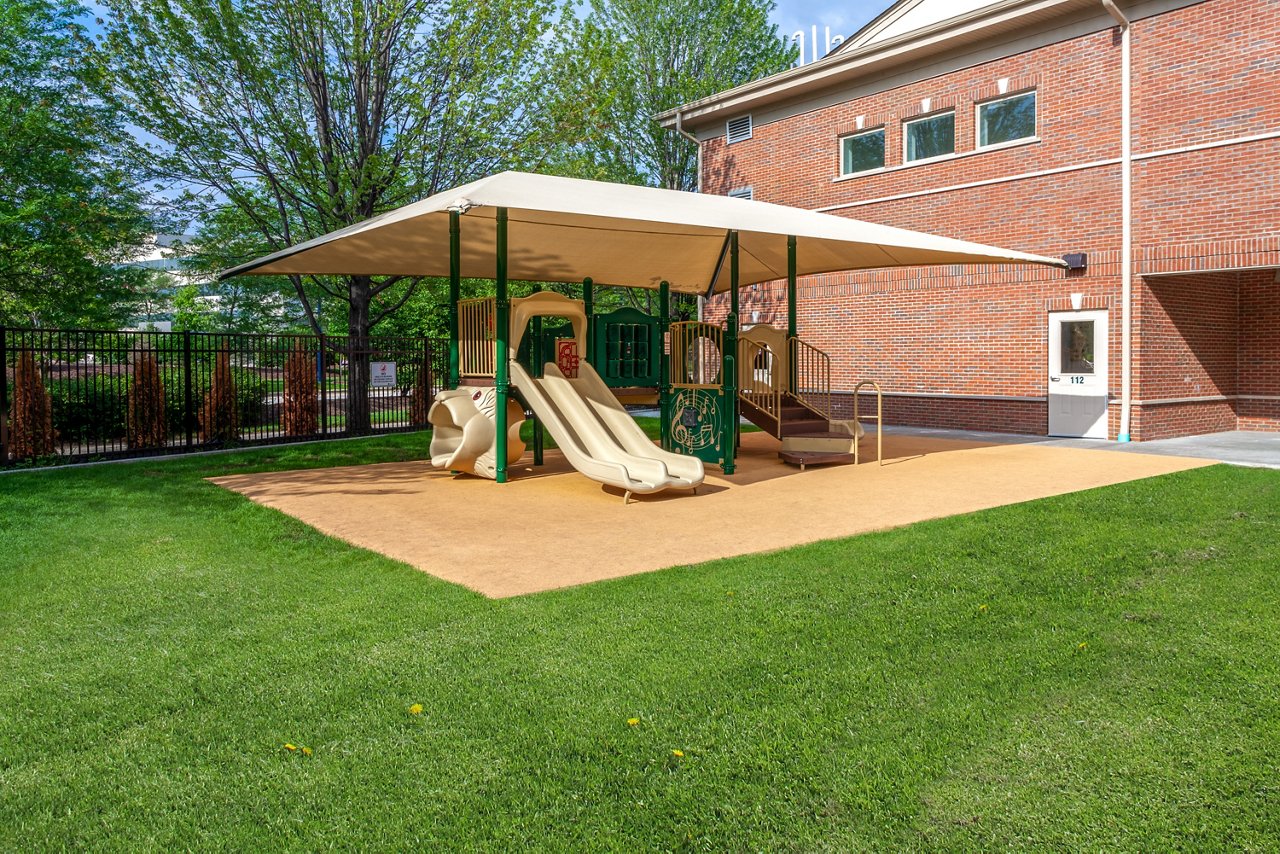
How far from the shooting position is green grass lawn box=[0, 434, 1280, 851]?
110 inches

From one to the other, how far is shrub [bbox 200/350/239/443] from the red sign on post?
21.9 ft

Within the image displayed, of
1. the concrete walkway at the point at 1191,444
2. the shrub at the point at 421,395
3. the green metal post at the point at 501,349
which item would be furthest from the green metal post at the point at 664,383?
the shrub at the point at 421,395

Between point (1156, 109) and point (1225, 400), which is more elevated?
→ point (1156, 109)

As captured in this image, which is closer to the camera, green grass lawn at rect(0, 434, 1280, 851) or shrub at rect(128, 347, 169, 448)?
green grass lawn at rect(0, 434, 1280, 851)

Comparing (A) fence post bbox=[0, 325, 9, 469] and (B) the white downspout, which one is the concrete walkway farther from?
(A) fence post bbox=[0, 325, 9, 469]

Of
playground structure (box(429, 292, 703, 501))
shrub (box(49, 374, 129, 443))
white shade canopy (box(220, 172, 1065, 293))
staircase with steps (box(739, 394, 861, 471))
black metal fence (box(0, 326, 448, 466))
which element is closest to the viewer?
white shade canopy (box(220, 172, 1065, 293))

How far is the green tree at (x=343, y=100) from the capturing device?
50.0 feet

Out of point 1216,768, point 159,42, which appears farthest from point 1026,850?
point 159,42

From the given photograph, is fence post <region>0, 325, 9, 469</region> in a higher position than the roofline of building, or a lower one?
lower

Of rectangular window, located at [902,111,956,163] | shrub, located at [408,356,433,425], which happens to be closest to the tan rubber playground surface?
shrub, located at [408,356,433,425]

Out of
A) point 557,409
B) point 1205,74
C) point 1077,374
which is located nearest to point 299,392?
point 557,409

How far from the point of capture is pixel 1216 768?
308 centimetres

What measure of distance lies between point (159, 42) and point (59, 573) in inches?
491

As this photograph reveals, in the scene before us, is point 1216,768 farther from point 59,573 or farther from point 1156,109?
point 1156,109
